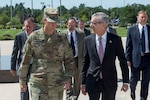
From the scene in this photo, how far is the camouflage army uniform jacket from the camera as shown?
4414 mm

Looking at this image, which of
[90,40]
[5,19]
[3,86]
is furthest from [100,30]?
[5,19]

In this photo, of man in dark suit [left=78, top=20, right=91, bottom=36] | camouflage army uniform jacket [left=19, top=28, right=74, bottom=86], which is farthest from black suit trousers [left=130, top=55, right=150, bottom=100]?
camouflage army uniform jacket [left=19, top=28, right=74, bottom=86]

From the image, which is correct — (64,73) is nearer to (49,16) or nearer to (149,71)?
(49,16)

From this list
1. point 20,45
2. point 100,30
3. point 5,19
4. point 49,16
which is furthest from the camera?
point 5,19

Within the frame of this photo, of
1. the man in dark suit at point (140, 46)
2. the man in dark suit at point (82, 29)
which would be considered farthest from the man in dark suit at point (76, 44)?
the man in dark suit at point (82, 29)

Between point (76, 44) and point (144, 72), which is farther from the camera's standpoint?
point (76, 44)

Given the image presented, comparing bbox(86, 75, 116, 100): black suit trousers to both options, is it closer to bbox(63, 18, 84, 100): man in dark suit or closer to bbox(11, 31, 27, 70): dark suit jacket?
bbox(11, 31, 27, 70): dark suit jacket

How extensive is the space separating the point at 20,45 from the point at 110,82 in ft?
6.47

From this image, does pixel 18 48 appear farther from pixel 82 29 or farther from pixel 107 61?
pixel 82 29

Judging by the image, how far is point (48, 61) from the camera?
442cm

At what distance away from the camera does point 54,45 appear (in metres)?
4.43

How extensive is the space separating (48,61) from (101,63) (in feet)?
2.56

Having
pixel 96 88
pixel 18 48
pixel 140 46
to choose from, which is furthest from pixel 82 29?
pixel 96 88

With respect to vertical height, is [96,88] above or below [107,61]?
below
